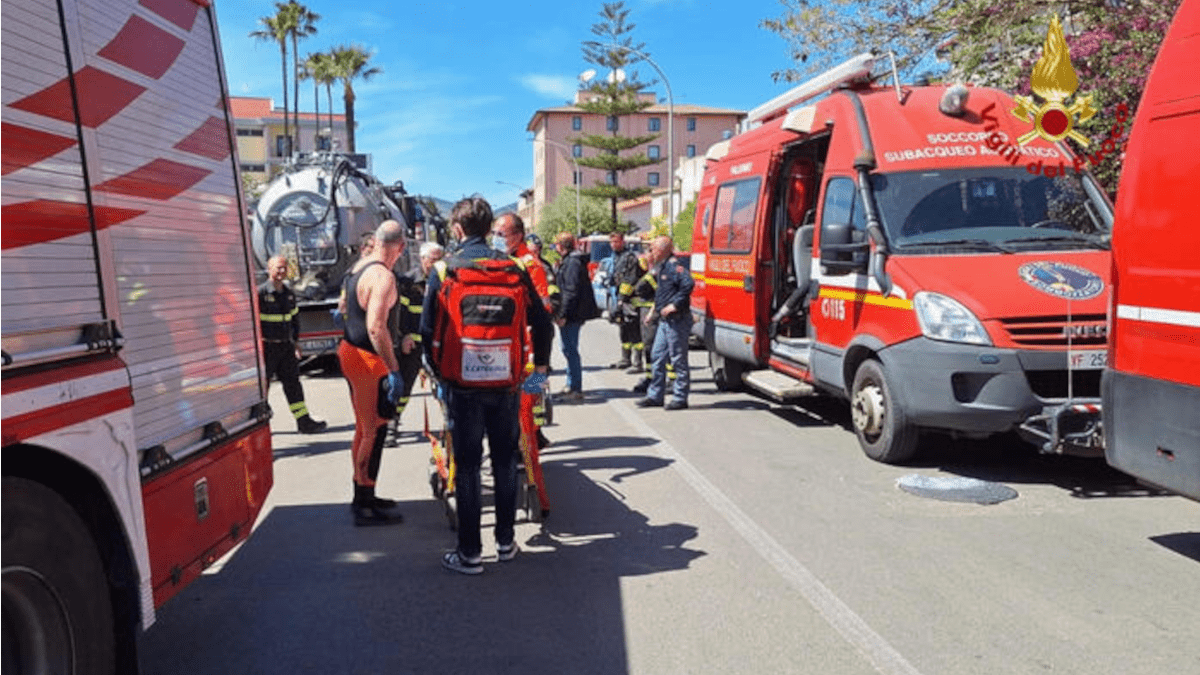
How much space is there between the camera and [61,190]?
2.70 m

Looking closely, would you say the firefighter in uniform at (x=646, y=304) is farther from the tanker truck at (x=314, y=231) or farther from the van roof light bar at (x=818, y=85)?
the tanker truck at (x=314, y=231)

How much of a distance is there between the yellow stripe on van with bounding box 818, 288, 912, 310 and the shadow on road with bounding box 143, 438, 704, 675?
241 centimetres

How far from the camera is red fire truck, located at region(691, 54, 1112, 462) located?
6.18 metres

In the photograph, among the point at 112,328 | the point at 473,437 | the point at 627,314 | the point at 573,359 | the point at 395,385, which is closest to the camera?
the point at 112,328

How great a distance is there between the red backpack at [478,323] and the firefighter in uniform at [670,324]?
16.7ft

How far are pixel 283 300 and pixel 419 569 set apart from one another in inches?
195

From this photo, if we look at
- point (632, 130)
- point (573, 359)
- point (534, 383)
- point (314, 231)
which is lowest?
point (573, 359)

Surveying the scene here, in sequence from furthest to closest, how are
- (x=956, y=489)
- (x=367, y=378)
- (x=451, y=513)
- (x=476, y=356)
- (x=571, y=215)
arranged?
(x=571, y=215) < (x=956, y=489) < (x=367, y=378) < (x=451, y=513) < (x=476, y=356)

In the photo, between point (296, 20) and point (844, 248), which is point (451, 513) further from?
point (296, 20)

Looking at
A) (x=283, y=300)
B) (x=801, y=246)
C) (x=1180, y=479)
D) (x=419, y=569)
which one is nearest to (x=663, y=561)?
(x=419, y=569)

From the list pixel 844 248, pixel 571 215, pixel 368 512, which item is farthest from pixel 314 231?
pixel 571 215

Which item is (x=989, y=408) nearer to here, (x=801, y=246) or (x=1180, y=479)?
(x=1180, y=479)

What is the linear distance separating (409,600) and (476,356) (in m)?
1.23

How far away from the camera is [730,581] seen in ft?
15.3
